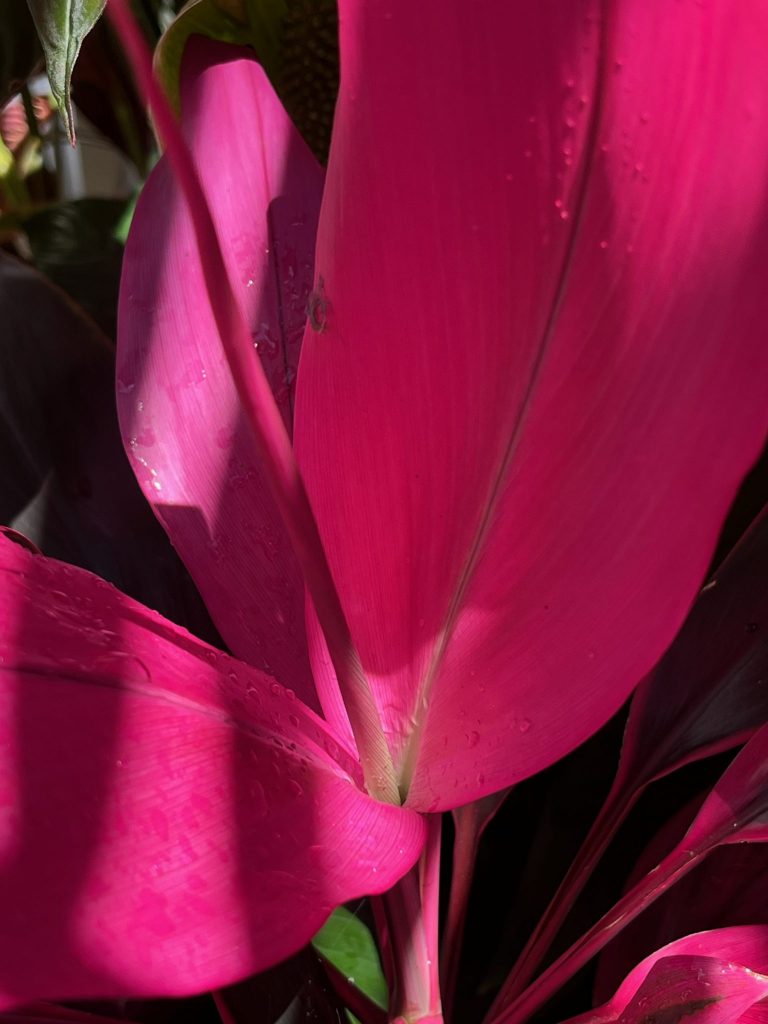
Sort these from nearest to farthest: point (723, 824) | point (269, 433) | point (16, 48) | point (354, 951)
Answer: point (269, 433)
point (723, 824)
point (354, 951)
point (16, 48)

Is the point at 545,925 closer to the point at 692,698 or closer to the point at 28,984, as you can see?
the point at 692,698

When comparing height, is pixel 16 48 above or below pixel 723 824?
above

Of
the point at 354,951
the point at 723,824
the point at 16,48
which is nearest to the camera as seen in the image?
the point at 723,824

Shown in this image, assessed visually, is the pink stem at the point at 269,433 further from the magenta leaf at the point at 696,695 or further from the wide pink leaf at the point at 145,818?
the magenta leaf at the point at 696,695

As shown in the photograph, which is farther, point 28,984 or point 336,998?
point 336,998

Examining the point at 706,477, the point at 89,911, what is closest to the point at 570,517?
the point at 706,477

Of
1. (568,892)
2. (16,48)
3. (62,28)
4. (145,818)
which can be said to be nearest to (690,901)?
(568,892)

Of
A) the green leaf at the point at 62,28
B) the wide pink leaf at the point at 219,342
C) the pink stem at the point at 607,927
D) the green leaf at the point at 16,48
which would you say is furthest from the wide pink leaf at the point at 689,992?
the green leaf at the point at 16,48

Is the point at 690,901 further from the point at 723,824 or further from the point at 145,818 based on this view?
the point at 145,818
